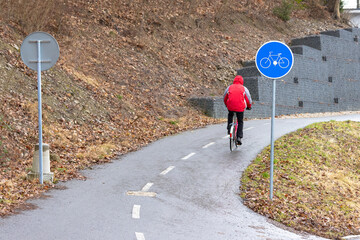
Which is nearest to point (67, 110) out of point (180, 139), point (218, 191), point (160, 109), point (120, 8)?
point (180, 139)

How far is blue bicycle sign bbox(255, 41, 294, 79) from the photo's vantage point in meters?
11.4

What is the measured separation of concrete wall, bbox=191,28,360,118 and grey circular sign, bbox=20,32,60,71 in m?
14.2

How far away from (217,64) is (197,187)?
798 inches

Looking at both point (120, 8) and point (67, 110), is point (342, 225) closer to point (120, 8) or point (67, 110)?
point (67, 110)

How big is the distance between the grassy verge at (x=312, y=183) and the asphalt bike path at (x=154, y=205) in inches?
17.4

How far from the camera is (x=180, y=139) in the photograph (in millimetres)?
18484

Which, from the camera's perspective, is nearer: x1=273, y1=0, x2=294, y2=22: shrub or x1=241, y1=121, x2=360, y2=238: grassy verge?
x1=241, y1=121, x2=360, y2=238: grassy verge

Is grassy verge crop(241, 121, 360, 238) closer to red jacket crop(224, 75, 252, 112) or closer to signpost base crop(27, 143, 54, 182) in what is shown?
red jacket crop(224, 75, 252, 112)

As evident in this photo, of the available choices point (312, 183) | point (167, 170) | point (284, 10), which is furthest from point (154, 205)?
point (284, 10)

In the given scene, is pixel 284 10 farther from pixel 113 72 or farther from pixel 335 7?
pixel 113 72

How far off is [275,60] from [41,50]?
15.8 ft

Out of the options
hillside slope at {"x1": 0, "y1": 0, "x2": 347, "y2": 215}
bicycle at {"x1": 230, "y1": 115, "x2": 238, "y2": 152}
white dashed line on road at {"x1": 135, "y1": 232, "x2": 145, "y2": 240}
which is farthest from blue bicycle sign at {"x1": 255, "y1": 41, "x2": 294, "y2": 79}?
hillside slope at {"x1": 0, "y1": 0, "x2": 347, "y2": 215}

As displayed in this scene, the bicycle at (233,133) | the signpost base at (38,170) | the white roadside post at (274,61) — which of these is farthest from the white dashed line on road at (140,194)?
the bicycle at (233,133)

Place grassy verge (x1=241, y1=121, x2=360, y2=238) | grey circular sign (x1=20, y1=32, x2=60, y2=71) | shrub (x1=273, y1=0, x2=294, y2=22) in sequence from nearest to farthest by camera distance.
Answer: grassy verge (x1=241, y1=121, x2=360, y2=238) < grey circular sign (x1=20, y1=32, x2=60, y2=71) < shrub (x1=273, y1=0, x2=294, y2=22)
